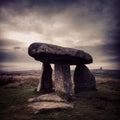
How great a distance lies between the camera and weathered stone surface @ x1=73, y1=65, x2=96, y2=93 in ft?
32.9

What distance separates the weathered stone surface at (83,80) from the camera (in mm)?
10039

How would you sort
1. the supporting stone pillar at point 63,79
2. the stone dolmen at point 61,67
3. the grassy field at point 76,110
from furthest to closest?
1. the supporting stone pillar at point 63,79
2. the stone dolmen at point 61,67
3. the grassy field at point 76,110

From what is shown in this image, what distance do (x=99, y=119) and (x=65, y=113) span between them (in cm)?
109

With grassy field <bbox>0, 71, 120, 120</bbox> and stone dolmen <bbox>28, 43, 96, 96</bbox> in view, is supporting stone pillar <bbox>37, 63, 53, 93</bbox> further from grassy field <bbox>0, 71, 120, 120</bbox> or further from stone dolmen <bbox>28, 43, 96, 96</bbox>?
grassy field <bbox>0, 71, 120, 120</bbox>

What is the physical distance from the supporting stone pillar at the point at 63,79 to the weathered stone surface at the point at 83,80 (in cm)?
176

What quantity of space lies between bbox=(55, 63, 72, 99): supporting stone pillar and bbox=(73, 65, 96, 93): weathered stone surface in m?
1.76

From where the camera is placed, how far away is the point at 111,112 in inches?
251

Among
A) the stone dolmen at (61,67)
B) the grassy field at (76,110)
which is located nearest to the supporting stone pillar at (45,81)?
the stone dolmen at (61,67)

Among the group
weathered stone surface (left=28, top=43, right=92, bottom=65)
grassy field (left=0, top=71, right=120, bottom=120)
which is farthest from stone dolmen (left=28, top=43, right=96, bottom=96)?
grassy field (left=0, top=71, right=120, bottom=120)

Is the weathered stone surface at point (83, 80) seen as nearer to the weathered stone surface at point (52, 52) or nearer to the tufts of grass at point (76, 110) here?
the tufts of grass at point (76, 110)

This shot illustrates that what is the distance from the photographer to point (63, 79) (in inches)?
327

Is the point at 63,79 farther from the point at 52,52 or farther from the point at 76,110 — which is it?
the point at 76,110

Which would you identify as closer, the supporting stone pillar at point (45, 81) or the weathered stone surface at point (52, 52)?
the weathered stone surface at point (52, 52)

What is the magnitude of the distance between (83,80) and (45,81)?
2.14 metres
